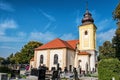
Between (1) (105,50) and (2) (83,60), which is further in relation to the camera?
(1) (105,50)

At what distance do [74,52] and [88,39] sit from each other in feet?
18.8

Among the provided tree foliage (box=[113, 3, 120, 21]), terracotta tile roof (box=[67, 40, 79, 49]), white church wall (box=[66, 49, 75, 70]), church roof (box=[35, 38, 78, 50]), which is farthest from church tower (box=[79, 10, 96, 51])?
tree foliage (box=[113, 3, 120, 21])

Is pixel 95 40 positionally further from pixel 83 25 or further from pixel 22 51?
pixel 22 51

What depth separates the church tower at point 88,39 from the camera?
47.1 meters

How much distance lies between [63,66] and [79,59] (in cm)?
625

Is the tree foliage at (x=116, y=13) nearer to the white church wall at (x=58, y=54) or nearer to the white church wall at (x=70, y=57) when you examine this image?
the white church wall at (x=70, y=57)

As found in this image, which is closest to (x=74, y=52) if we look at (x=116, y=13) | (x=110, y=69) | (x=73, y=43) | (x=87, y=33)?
(x=73, y=43)

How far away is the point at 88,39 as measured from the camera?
49219 mm

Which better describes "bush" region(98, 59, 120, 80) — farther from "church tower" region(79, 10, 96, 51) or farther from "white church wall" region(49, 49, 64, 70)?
"church tower" region(79, 10, 96, 51)

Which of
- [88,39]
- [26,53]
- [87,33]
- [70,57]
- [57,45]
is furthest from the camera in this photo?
[26,53]

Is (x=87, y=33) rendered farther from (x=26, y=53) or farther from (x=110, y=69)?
(x=110, y=69)

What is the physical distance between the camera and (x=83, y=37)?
50031mm

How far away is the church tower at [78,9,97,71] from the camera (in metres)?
47.1

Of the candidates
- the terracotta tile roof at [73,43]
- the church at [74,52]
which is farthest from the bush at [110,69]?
the terracotta tile roof at [73,43]
